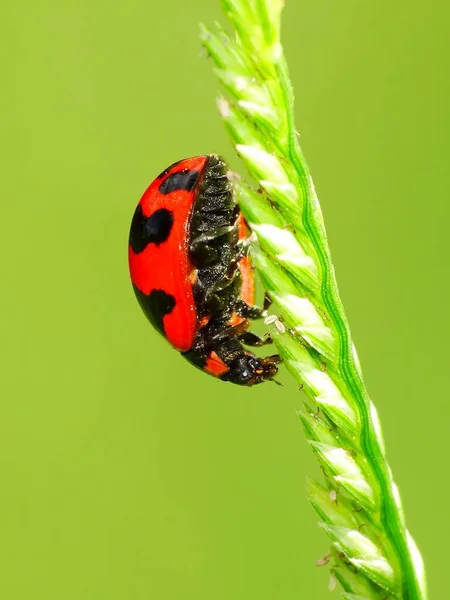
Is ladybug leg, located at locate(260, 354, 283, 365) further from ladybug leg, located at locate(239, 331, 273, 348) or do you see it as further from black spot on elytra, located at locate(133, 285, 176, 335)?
black spot on elytra, located at locate(133, 285, 176, 335)

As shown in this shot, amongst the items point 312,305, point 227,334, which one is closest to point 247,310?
point 227,334

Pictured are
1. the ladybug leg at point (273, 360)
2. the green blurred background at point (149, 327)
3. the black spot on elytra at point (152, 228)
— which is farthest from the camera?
the green blurred background at point (149, 327)

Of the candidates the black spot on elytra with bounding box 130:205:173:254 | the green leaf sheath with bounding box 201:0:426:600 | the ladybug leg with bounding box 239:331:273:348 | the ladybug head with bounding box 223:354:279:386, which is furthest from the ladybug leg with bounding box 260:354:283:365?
the green leaf sheath with bounding box 201:0:426:600

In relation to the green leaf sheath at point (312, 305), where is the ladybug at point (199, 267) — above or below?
above

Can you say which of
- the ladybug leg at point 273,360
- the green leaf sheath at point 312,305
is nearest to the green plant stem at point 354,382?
the green leaf sheath at point 312,305

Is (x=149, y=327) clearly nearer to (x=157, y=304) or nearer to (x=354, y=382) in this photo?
(x=157, y=304)

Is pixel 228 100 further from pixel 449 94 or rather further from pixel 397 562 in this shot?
pixel 449 94

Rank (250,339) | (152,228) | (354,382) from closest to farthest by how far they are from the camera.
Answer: (354,382) → (152,228) → (250,339)

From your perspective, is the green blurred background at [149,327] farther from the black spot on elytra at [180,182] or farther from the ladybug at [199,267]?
the black spot on elytra at [180,182]
